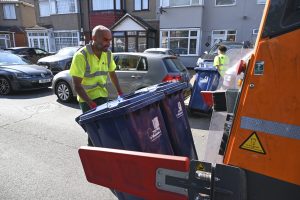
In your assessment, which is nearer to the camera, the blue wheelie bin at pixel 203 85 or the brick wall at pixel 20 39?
the blue wheelie bin at pixel 203 85

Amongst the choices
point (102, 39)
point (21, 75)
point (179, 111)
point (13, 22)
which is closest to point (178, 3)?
point (21, 75)

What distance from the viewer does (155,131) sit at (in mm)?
2125

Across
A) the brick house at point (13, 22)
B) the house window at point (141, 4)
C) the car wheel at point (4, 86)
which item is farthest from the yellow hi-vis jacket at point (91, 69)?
the brick house at point (13, 22)

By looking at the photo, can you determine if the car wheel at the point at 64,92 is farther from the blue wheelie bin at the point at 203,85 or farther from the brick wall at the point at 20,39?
the brick wall at the point at 20,39

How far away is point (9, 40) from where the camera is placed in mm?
31016

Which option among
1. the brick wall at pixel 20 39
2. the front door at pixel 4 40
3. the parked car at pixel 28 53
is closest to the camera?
the parked car at pixel 28 53

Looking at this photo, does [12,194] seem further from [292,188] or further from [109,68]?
[292,188]

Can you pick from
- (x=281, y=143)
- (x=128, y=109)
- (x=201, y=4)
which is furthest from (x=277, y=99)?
(x=201, y=4)

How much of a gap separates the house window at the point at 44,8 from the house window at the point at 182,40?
14381mm

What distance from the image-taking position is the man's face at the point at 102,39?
9.51 ft

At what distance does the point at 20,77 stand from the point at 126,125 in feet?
27.4

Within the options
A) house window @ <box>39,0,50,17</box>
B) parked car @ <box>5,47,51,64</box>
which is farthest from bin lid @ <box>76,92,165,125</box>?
house window @ <box>39,0,50,17</box>

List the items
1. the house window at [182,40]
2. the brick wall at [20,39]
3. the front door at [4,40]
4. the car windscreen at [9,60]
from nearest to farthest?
the car windscreen at [9,60] < the house window at [182,40] < the front door at [4,40] < the brick wall at [20,39]

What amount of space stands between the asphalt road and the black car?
1792mm
